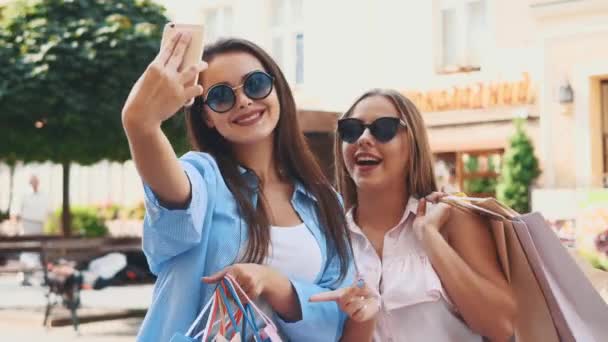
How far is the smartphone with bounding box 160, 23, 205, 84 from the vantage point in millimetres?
1822

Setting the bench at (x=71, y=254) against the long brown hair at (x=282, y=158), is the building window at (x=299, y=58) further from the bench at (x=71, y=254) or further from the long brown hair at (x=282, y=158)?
the long brown hair at (x=282, y=158)

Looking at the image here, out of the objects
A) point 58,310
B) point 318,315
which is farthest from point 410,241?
point 58,310

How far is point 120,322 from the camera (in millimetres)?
11086

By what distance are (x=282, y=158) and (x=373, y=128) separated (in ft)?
1.68

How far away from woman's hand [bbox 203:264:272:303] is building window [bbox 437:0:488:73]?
607 inches

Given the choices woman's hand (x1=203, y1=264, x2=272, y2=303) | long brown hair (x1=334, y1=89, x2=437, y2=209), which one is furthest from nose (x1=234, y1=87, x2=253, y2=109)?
long brown hair (x1=334, y1=89, x2=437, y2=209)

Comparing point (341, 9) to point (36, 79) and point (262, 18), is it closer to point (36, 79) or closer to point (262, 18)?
point (262, 18)

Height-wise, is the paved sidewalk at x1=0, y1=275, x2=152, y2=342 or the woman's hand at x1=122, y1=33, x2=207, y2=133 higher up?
the woman's hand at x1=122, y1=33, x2=207, y2=133

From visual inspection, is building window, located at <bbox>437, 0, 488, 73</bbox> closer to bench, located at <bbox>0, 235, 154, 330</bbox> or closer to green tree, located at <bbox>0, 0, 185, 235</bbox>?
green tree, located at <bbox>0, 0, 185, 235</bbox>

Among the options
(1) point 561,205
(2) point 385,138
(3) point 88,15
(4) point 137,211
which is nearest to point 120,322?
(3) point 88,15

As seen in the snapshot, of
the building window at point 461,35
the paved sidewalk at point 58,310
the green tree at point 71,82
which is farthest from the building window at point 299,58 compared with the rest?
the green tree at point 71,82

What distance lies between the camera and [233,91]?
2070 mm

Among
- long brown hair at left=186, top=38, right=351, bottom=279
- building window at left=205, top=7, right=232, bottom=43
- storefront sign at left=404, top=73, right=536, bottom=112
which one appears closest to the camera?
long brown hair at left=186, top=38, right=351, bottom=279

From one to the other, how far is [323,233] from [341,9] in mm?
17020
